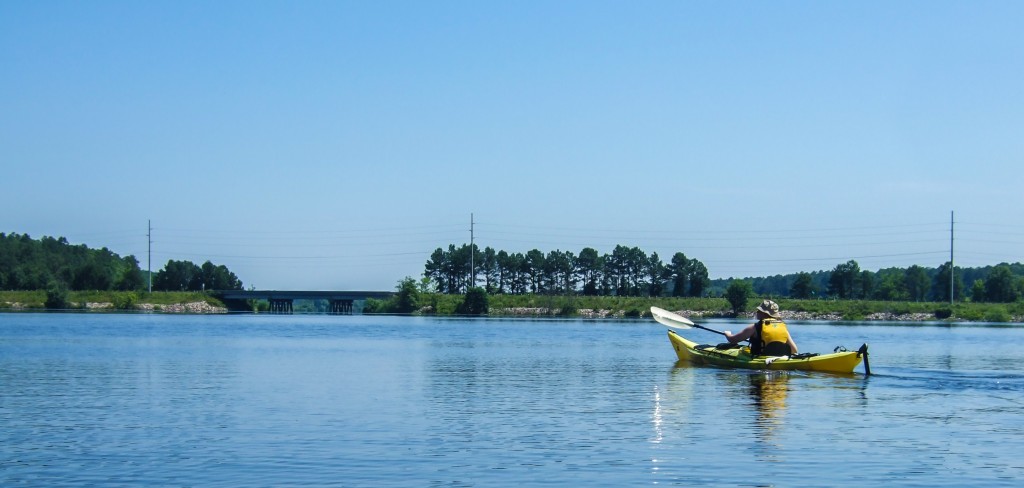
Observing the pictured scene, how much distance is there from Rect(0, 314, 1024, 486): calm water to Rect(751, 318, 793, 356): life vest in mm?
965

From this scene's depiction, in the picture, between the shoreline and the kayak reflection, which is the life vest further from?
the shoreline

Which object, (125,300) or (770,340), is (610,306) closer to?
(125,300)

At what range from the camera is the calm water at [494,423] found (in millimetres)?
15883

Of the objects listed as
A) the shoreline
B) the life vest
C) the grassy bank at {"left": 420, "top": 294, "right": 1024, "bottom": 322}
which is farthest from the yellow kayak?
the grassy bank at {"left": 420, "top": 294, "right": 1024, "bottom": 322}

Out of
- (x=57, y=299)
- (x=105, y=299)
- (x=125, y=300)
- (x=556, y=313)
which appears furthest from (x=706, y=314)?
(x=57, y=299)

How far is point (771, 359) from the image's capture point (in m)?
34.2

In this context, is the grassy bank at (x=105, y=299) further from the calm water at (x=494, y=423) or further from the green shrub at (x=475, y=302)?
the calm water at (x=494, y=423)

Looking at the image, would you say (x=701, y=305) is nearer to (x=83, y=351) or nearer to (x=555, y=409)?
(x=83, y=351)

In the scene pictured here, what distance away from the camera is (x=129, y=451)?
1745cm

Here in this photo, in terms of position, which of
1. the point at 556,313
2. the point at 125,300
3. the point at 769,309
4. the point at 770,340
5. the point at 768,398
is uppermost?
the point at 769,309

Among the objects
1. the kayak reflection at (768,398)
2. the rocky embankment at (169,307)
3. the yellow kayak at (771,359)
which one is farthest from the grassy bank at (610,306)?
the kayak reflection at (768,398)

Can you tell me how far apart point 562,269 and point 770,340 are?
14804 centimetres

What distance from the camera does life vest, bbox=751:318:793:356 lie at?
113 feet

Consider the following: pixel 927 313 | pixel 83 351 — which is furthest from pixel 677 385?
pixel 927 313
